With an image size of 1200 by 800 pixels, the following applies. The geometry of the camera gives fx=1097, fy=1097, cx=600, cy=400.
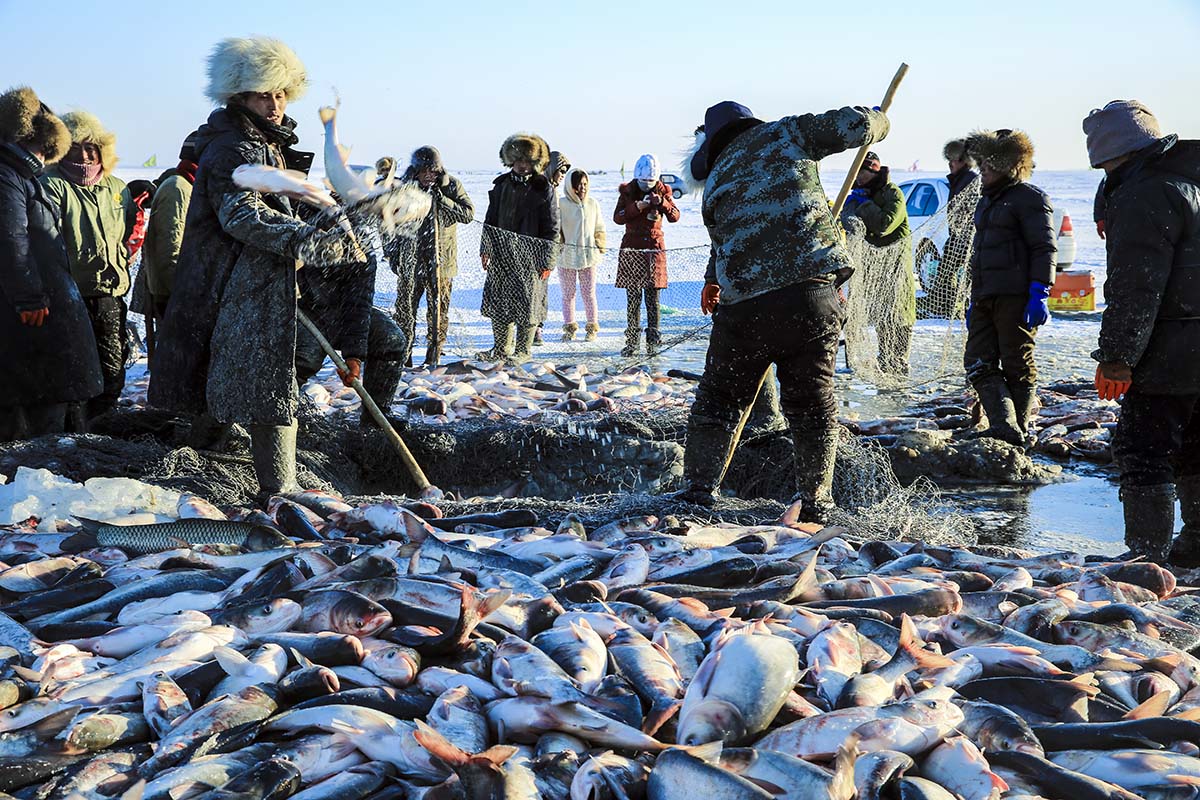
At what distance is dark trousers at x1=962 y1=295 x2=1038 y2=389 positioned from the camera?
7.84 m

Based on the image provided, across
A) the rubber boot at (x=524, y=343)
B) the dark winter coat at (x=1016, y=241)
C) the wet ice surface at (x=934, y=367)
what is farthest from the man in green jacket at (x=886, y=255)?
the rubber boot at (x=524, y=343)

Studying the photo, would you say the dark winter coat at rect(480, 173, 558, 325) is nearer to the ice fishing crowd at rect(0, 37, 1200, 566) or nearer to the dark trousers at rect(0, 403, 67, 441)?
the ice fishing crowd at rect(0, 37, 1200, 566)

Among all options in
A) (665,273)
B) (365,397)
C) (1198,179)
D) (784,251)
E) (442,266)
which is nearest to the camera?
(1198,179)

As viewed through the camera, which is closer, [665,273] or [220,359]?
[220,359]

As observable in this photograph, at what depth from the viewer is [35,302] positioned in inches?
244

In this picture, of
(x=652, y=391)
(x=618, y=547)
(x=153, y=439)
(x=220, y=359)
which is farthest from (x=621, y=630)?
(x=652, y=391)

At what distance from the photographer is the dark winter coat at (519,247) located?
10750mm

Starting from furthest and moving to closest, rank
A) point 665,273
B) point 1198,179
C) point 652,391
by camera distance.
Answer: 1. point 665,273
2. point 652,391
3. point 1198,179

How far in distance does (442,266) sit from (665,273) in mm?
2581

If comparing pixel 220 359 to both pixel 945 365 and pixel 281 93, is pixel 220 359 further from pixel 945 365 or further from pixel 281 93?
pixel 945 365

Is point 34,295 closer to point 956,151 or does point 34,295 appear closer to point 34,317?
point 34,317

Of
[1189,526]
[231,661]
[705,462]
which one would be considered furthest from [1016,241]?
[231,661]

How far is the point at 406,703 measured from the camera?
2.88 m

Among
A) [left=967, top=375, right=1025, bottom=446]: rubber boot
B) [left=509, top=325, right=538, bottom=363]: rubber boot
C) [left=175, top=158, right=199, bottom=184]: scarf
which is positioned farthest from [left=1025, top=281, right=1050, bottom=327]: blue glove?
[left=175, top=158, right=199, bottom=184]: scarf
